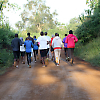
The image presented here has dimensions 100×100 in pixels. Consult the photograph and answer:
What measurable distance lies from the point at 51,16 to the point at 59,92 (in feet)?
205

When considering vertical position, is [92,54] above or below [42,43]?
below

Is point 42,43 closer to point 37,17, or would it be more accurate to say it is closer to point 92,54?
point 92,54

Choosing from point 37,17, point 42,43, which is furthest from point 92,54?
point 37,17

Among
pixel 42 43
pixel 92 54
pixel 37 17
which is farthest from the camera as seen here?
pixel 37 17

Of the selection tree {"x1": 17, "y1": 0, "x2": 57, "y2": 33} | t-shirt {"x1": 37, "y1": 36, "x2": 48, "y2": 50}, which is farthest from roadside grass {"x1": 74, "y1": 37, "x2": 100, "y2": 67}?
tree {"x1": 17, "y1": 0, "x2": 57, "y2": 33}

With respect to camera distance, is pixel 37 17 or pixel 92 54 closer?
pixel 92 54

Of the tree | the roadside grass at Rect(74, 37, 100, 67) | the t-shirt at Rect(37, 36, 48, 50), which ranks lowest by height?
the roadside grass at Rect(74, 37, 100, 67)

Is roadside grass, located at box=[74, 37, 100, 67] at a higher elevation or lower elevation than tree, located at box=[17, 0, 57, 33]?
lower

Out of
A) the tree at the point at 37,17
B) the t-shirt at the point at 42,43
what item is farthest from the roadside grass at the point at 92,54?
the tree at the point at 37,17

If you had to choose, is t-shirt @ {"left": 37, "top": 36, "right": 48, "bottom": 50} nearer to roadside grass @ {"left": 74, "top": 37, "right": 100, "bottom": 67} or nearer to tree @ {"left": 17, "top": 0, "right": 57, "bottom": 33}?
roadside grass @ {"left": 74, "top": 37, "right": 100, "bottom": 67}

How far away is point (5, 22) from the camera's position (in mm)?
20953

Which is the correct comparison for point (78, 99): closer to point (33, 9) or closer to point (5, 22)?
point (5, 22)

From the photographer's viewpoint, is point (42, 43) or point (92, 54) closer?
point (42, 43)

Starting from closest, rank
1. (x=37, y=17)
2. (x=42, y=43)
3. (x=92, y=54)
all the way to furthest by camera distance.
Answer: (x=42, y=43) → (x=92, y=54) → (x=37, y=17)
